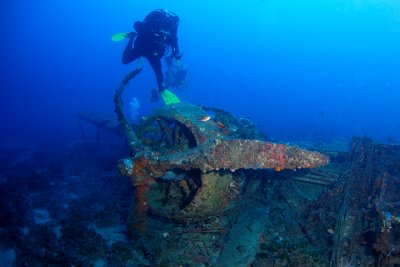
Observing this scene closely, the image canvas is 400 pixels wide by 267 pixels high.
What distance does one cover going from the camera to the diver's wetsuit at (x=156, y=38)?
9477 mm

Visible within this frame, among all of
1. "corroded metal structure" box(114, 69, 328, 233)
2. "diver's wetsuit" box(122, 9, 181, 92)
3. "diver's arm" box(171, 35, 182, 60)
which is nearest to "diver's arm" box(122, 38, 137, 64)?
"diver's wetsuit" box(122, 9, 181, 92)

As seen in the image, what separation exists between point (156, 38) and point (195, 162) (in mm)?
5896

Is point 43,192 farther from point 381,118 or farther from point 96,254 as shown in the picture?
point 381,118

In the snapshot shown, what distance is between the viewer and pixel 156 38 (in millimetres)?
9469

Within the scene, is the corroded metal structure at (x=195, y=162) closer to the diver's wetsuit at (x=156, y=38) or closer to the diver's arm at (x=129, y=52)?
the diver's wetsuit at (x=156, y=38)

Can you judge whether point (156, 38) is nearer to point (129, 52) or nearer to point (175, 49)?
point (175, 49)

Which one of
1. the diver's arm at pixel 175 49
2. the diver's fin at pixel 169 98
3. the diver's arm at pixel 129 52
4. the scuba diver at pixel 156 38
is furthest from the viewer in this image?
the diver's arm at pixel 129 52

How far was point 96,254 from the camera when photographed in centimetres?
552

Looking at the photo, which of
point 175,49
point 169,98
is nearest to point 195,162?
point 169,98

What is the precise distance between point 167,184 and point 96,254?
2.01 metres

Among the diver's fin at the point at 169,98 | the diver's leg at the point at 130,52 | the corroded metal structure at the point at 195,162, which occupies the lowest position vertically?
the corroded metal structure at the point at 195,162

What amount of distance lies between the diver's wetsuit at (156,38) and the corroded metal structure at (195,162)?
10.2 feet

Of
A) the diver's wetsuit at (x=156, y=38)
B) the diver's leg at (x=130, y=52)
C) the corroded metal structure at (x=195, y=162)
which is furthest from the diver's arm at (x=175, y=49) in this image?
the corroded metal structure at (x=195, y=162)

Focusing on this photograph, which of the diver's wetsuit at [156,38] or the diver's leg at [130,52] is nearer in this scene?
the diver's wetsuit at [156,38]
